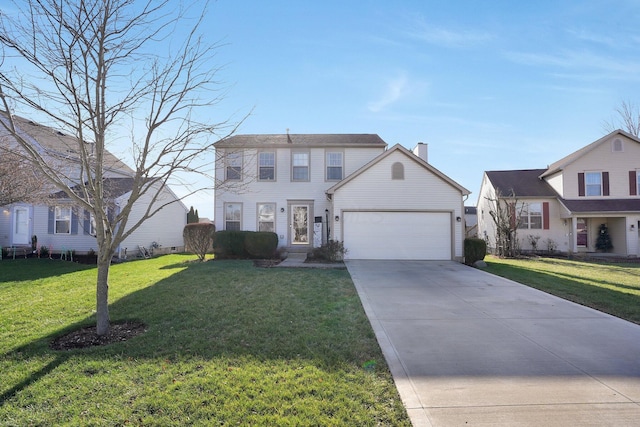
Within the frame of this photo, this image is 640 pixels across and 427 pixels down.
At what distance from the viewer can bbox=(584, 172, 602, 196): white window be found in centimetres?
1894

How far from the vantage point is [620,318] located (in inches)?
234

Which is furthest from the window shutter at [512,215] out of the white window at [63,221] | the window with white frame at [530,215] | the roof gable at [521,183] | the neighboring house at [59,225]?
the white window at [63,221]

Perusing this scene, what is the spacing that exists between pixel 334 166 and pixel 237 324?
12.7 meters

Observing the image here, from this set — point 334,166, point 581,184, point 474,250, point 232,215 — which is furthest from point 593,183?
point 232,215

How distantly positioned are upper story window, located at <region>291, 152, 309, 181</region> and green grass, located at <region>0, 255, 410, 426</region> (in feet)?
33.6

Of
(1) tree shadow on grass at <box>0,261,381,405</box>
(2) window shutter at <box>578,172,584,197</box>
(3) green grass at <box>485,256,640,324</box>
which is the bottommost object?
(3) green grass at <box>485,256,640,324</box>

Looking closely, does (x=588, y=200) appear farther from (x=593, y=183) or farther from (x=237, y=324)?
(x=237, y=324)

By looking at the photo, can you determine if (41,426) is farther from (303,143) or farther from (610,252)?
(610,252)

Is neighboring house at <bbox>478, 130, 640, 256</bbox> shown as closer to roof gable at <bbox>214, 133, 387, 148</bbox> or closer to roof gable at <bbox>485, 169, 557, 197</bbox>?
roof gable at <bbox>485, 169, 557, 197</bbox>

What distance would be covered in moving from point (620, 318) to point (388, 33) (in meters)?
9.25

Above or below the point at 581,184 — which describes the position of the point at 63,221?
below

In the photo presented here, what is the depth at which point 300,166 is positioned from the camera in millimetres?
16953

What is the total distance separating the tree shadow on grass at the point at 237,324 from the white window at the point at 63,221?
11627 millimetres

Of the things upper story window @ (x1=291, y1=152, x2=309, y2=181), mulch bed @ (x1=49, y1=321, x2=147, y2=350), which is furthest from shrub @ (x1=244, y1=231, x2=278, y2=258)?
mulch bed @ (x1=49, y1=321, x2=147, y2=350)
